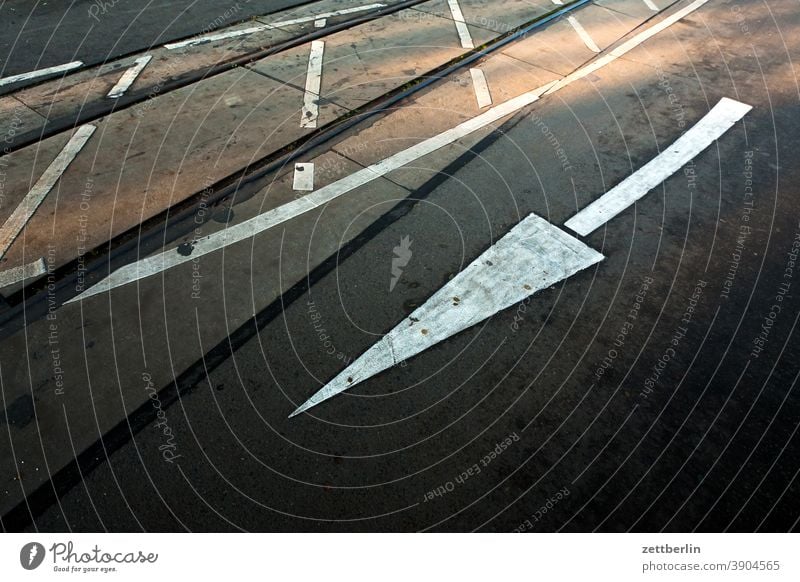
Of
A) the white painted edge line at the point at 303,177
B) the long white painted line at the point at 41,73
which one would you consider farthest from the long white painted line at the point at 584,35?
the long white painted line at the point at 41,73

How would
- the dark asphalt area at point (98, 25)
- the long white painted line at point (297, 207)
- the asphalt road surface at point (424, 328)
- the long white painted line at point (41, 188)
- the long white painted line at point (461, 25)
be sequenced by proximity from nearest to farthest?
the asphalt road surface at point (424, 328)
the long white painted line at point (297, 207)
the long white painted line at point (41, 188)
the dark asphalt area at point (98, 25)
the long white painted line at point (461, 25)

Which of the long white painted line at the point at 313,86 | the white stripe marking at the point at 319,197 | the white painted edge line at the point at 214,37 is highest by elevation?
the white painted edge line at the point at 214,37

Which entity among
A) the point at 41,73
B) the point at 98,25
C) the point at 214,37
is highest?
the point at 98,25

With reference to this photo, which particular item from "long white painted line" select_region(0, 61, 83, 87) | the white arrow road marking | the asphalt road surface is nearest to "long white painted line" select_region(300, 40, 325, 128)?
the asphalt road surface

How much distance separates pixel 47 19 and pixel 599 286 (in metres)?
8.31

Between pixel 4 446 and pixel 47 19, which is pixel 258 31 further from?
pixel 4 446

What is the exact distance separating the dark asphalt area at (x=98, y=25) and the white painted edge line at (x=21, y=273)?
3.89m

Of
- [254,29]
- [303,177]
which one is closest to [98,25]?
[254,29]

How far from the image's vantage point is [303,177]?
18.5 ft

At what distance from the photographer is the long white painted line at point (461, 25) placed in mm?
8056

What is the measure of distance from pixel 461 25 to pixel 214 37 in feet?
11.0

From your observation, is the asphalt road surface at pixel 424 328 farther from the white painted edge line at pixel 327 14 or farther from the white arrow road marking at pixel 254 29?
the white painted edge line at pixel 327 14

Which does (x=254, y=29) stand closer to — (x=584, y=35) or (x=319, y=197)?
(x=319, y=197)

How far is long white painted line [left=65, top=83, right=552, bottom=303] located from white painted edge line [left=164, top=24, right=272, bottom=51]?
11.8ft
